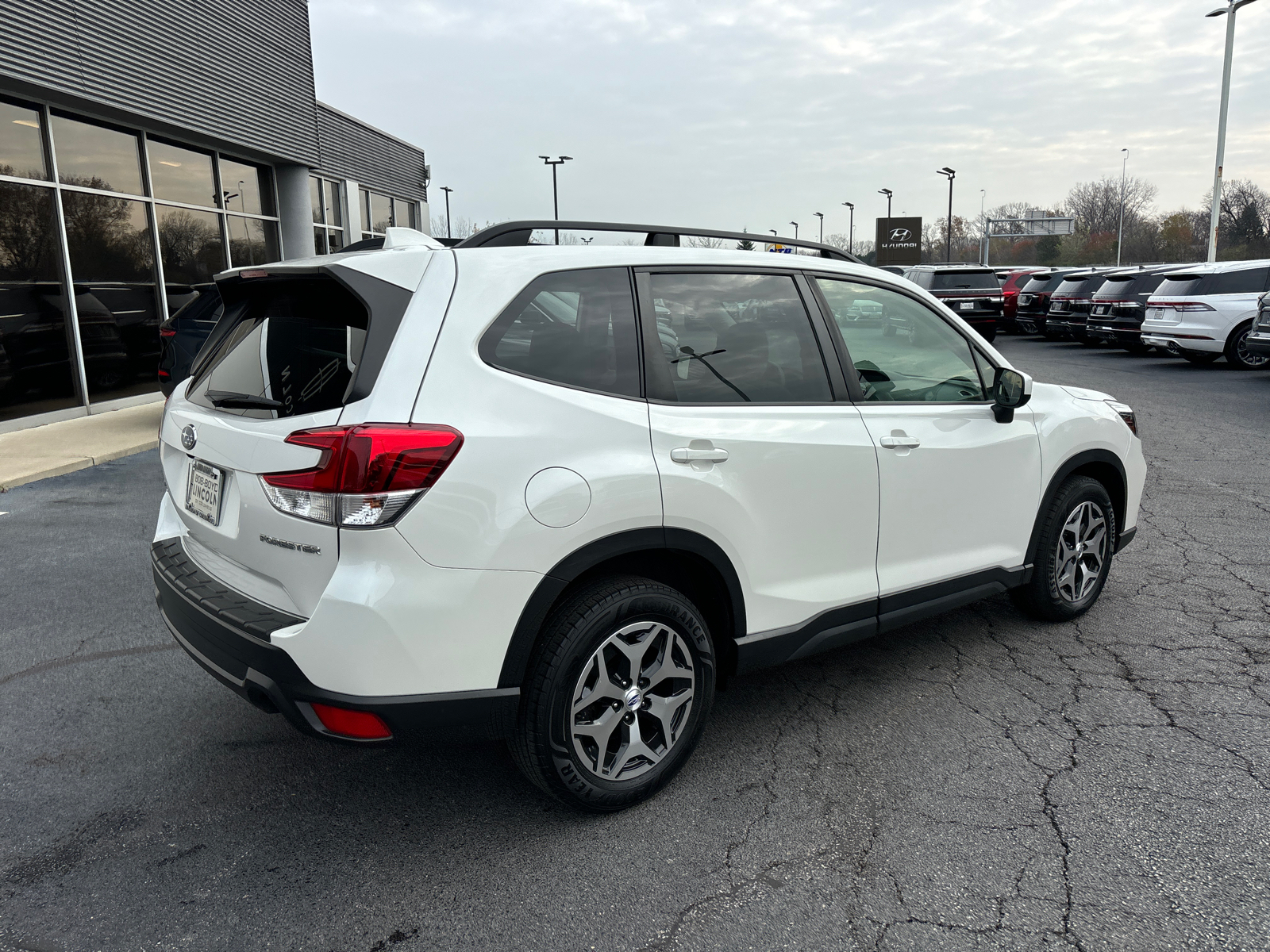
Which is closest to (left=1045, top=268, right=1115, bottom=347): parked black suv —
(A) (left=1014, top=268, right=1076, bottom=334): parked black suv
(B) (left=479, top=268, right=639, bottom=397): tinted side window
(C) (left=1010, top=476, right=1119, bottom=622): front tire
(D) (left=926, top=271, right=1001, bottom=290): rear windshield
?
(A) (left=1014, top=268, right=1076, bottom=334): parked black suv

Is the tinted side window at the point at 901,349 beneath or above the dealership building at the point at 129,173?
beneath

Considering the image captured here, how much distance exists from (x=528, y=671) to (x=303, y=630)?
62 centimetres

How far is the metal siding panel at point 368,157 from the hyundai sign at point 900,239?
40.8 metres

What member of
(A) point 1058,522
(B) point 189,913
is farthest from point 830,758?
(B) point 189,913

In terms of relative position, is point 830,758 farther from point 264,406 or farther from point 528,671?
point 264,406

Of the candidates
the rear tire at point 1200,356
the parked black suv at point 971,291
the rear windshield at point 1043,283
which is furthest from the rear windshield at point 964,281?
the rear tire at point 1200,356

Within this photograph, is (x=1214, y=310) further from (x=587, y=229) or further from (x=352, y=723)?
(x=352, y=723)

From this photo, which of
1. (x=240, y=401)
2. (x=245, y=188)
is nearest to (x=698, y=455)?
(x=240, y=401)

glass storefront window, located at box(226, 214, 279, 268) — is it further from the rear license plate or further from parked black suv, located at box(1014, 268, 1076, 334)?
parked black suv, located at box(1014, 268, 1076, 334)

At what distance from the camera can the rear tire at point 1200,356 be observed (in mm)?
15433

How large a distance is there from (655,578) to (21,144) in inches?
458

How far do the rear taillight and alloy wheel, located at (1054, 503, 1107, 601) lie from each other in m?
3.05

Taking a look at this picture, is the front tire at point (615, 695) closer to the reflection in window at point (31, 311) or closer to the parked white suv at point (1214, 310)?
the reflection in window at point (31, 311)

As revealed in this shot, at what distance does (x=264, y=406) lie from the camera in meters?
2.61
